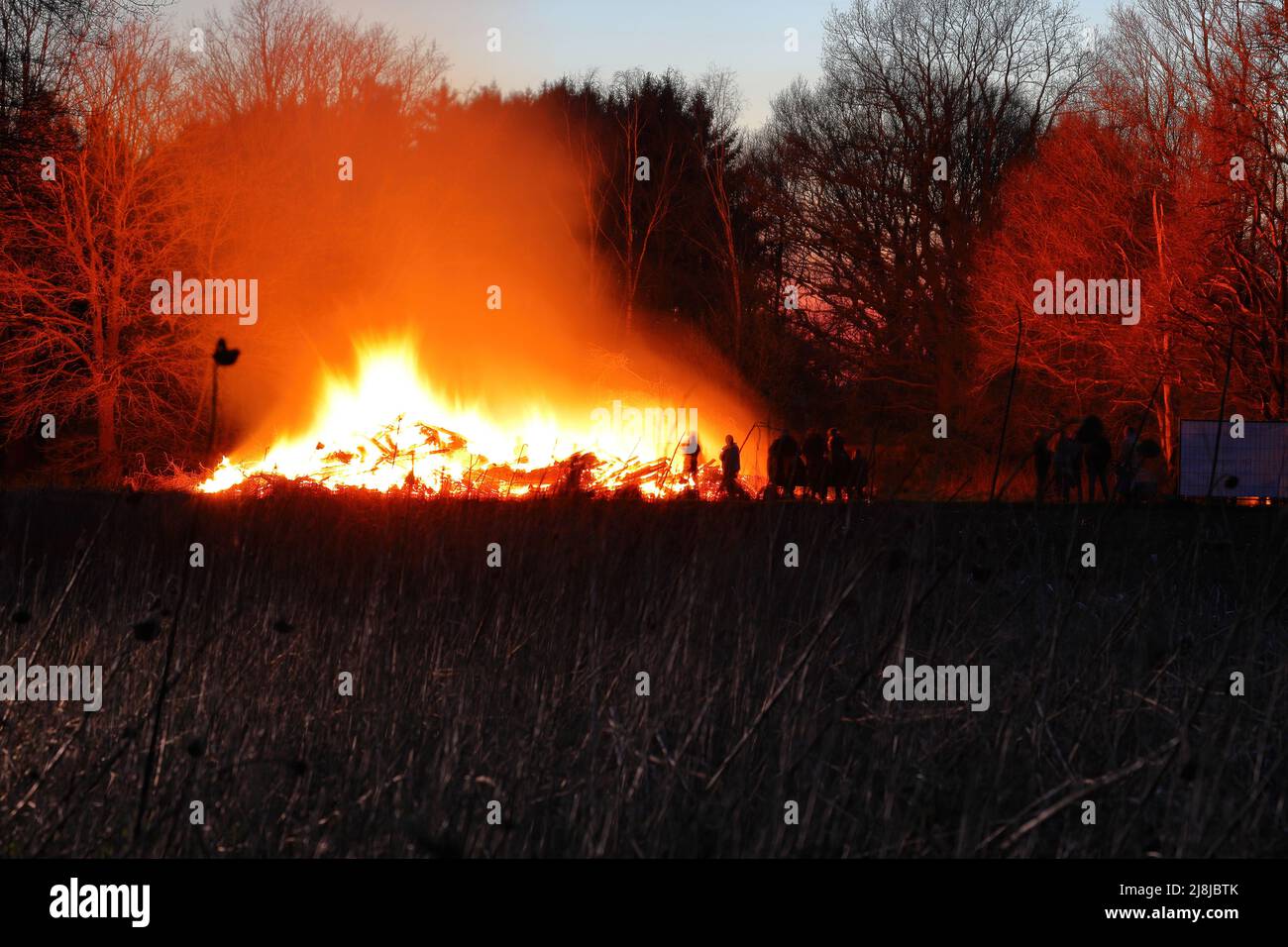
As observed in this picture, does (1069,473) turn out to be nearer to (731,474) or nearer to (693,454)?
(693,454)

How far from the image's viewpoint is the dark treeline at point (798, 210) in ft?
77.9

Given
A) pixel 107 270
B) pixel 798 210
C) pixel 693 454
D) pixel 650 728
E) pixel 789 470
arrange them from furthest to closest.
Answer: pixel 798 210 → pixel 107 270 → pixel 693 454 → pixel 789 470 → pixel 650 728

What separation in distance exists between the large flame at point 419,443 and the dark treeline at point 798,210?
4.57 m

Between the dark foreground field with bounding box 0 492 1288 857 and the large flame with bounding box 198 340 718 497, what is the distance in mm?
8386

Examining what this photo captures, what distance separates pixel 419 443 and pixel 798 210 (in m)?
19.7

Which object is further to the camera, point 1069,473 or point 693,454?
point 693,454

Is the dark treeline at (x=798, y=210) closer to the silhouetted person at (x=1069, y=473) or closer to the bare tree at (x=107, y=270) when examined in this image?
the bare tree at (x=107, y=270)

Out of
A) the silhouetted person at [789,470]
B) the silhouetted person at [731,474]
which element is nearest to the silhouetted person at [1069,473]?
the silhouetted person at [789,470]

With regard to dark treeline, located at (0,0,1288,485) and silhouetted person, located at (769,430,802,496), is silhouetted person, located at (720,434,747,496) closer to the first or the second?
silhouetted person, located at (769,430,802,496)

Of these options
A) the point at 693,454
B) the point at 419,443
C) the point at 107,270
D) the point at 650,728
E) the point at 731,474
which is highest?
the point at 107,270

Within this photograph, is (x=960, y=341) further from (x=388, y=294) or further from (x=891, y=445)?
(x=388, y=294)

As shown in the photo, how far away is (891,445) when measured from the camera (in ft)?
101

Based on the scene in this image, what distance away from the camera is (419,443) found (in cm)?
1698

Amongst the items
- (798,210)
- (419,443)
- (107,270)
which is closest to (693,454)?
(419,443)
